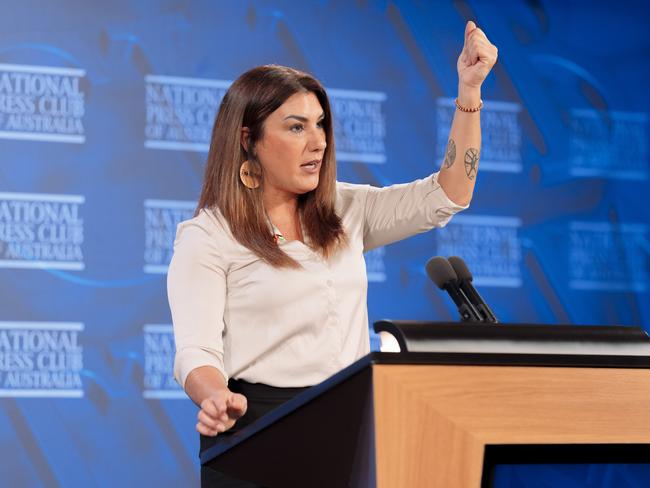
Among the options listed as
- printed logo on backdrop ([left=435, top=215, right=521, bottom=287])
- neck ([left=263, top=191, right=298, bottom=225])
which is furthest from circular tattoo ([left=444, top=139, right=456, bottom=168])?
printed logo on backdrop ([left=435, top=215, right=521, bottom=287])

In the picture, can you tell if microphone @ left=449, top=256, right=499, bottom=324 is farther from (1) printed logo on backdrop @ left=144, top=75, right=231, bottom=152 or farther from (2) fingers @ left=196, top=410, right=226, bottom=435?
(1) printed logo on backdrop @ left=144, top=75, right=231, bottom=152

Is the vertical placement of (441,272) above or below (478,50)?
below

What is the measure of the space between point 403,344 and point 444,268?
35 centimetres

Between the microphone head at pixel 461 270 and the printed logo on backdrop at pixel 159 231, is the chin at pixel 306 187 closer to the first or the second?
the microphone head at pixel 461 270

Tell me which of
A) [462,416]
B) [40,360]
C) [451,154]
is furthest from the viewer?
[40,360]

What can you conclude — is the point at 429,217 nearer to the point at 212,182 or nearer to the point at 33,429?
the point at 212,182

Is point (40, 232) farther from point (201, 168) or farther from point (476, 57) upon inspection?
point (476, 57)

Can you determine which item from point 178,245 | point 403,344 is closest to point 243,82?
point 178,245

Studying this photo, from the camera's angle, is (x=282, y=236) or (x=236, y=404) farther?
(x=282, y=236)

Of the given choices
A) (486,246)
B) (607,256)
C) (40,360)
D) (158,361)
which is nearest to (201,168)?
(158,361)

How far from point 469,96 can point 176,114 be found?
7.34 feet

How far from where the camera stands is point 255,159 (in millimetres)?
1950

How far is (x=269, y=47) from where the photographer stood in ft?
13.3

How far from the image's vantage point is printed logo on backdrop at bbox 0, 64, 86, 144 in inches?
144
